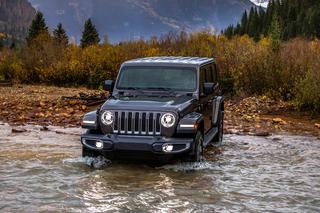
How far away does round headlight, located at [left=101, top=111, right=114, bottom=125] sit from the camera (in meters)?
9.02

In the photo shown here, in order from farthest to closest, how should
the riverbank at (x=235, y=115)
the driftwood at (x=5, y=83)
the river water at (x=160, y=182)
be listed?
the driftwood at (x=5, y=83)
the riverbank at (x=235, y=115)
the river water at (x=160, y=182)

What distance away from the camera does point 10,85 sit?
30.9 m

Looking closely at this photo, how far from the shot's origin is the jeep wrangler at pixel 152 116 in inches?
347

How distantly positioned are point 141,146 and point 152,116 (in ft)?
1.84

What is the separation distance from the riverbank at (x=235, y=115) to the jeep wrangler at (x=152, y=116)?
4.41m

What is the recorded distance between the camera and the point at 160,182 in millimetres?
8586

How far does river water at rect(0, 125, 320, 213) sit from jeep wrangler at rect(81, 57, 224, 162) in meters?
0.40

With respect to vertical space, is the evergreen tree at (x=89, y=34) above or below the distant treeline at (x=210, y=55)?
above

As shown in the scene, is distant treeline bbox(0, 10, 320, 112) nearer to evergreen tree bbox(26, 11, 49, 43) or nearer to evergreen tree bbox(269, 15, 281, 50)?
evergreen tree bbox(269, 15, 281, 50)

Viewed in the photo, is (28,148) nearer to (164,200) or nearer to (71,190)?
(71,190)

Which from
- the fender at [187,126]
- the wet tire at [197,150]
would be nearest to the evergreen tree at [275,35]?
the wet tire at [197,150]

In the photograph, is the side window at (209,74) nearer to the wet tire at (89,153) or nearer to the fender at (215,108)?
the fender at (215,108)

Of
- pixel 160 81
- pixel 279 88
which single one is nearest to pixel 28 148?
pixel 160 81

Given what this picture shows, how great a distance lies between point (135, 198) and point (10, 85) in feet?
81.6
